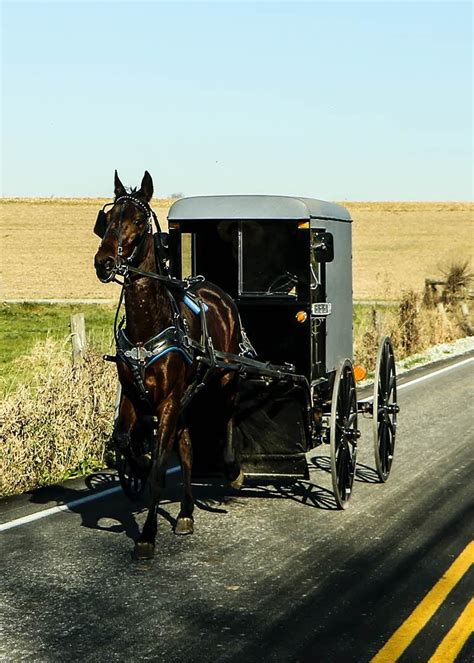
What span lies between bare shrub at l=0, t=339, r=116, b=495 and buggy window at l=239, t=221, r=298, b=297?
106 inches

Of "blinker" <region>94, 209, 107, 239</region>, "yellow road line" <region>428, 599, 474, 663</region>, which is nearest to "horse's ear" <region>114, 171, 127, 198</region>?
"blinker" <region>94, 209, 107, 239</region>

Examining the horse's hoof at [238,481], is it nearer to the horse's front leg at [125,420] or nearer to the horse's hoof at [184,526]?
the horse's hoof at [184,526]

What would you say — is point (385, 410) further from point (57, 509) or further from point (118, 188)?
point (118, 188)

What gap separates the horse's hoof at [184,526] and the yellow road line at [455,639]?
267 cm

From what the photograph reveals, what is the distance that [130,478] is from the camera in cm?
1022

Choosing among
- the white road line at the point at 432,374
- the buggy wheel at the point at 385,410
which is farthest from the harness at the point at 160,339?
the white road line at the point at 432,374

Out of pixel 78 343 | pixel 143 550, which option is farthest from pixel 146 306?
pixel 78 343

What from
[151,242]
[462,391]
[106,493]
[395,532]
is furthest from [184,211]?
[462,391]

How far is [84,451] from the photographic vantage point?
1242 cm

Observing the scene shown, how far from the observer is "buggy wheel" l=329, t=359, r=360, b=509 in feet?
32.9

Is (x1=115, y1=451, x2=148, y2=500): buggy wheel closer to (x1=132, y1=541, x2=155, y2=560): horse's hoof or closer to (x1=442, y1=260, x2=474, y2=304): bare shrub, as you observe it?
(x1=132, y1=541, x2=155, y2=560): horse's hoof

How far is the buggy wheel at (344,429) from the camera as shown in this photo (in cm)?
1004

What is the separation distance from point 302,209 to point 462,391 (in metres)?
9.70

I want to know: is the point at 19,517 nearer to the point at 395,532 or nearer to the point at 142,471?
the point at 142,471
